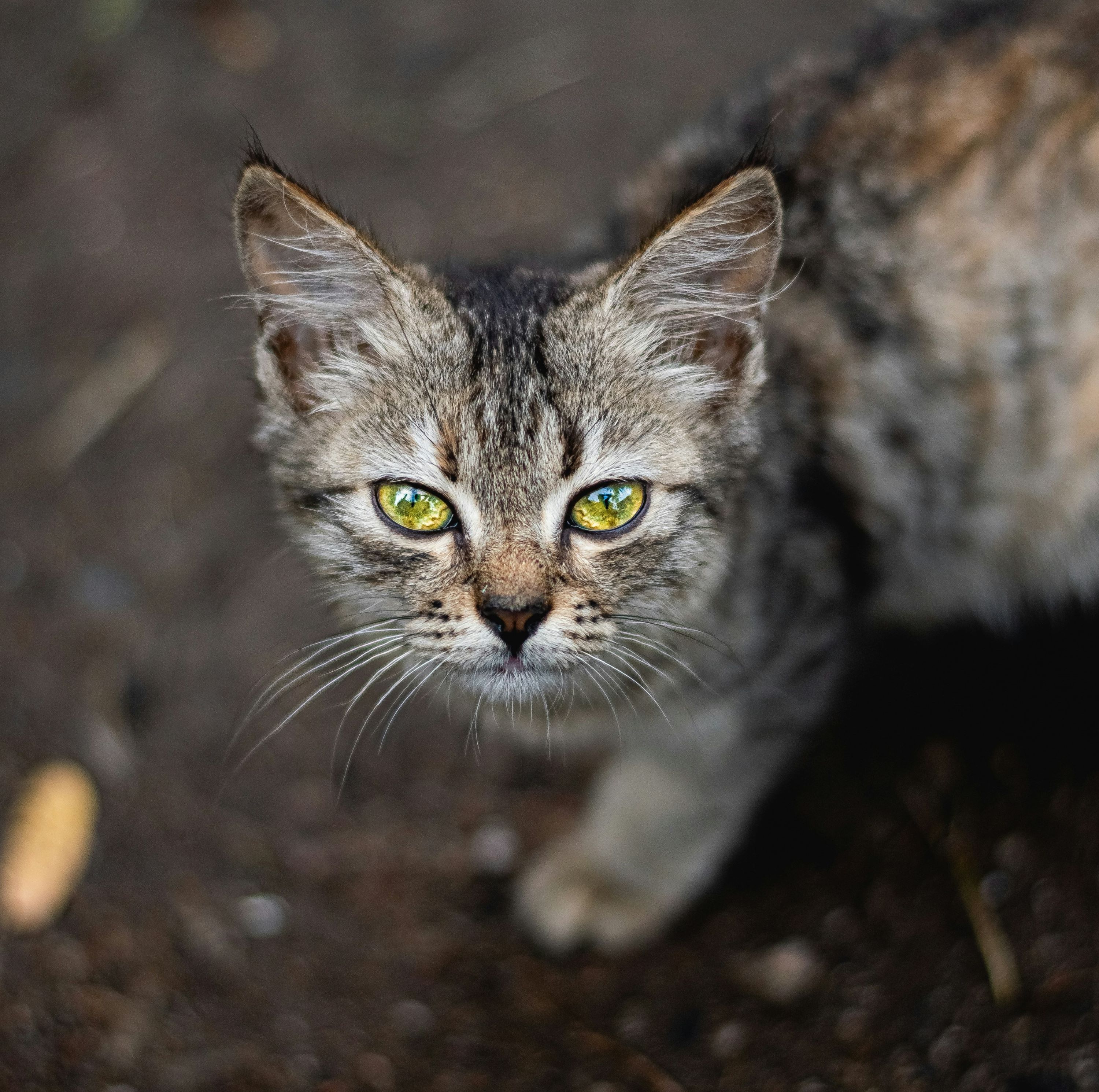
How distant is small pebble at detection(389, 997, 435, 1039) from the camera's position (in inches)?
84.4

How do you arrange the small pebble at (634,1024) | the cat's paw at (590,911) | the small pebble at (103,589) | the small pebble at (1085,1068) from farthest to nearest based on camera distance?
the small pebble at (103,589) → the cat's paw at (590,911) → the small pebble at (634,1024) → the small pebble at (1085,1068)

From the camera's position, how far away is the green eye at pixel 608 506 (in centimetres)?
164

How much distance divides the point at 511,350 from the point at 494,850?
1409 mm

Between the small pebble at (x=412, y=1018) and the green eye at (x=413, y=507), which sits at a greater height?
the green eye at (x=413, y=507)

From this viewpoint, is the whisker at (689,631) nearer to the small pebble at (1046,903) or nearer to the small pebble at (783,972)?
the small pebble at (783,972)

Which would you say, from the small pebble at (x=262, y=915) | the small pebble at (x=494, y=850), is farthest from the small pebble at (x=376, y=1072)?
the small pebble at (x=494, y=850)

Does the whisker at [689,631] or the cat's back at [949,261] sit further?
the cat's back at [949,261]

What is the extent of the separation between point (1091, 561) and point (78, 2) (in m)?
4.13

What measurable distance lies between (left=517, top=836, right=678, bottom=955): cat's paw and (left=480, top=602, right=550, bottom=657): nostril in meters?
1.07

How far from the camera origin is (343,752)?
2646 millimetres

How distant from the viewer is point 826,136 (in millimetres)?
2098

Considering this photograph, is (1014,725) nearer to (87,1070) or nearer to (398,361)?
(398,361)

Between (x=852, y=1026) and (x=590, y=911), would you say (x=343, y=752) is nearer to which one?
(x=590, y=911)

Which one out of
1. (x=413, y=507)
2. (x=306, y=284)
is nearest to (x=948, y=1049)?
(x=413, y=507)
